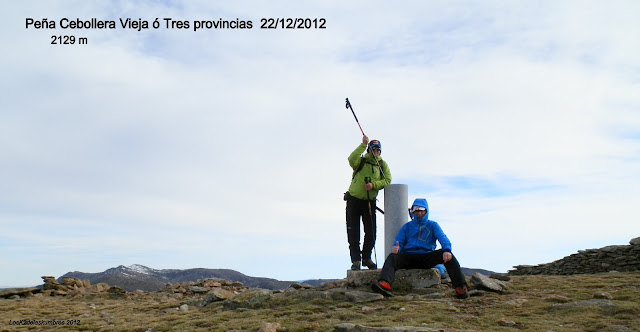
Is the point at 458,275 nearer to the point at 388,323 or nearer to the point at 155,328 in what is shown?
the point at 388,323

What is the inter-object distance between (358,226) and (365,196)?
794mm

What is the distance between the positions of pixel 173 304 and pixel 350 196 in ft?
18.3

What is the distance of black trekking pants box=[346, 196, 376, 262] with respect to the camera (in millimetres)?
12664

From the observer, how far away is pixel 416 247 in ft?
36.7

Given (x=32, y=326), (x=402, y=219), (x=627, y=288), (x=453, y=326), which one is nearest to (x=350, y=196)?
(x=402, y=219)

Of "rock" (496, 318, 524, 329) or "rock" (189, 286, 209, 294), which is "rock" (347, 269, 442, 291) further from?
"rock" (189, 286, 209, 294)

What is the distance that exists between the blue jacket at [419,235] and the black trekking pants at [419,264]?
5.9 inches

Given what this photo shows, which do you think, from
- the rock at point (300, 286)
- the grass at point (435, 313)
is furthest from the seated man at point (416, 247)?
the rock at point (300, 286)

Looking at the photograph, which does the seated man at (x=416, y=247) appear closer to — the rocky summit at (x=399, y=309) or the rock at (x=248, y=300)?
the rocky summit at (x=399, y=309)

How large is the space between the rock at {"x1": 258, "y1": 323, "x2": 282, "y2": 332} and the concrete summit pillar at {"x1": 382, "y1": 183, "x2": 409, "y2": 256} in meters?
4.37

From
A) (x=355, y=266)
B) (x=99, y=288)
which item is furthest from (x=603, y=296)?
(x=99, y=288)

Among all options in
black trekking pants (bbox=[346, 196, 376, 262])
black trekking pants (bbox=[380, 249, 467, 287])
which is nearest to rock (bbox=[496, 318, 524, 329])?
black trekking pants (bbox=[380, 249, 467, 287])

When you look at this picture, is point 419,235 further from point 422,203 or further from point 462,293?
point 462,293

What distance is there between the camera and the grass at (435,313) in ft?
27.1
